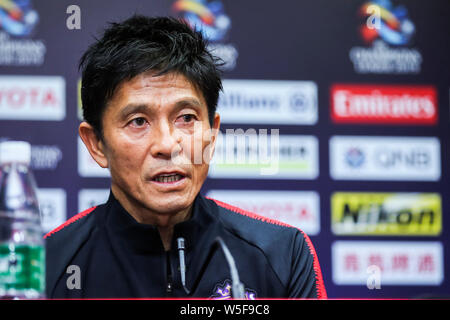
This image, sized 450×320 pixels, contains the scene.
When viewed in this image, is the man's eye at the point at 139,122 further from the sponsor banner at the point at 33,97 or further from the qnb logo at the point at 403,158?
the qnb logo at the point at 403,158

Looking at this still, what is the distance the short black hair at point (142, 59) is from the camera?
1291 millimetres

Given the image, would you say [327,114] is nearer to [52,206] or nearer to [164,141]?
[52,206]

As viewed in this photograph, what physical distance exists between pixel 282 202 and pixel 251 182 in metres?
0.13

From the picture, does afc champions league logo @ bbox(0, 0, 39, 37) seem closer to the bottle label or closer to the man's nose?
the man's nose

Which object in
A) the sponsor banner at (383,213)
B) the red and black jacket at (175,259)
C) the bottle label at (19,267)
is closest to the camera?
the bottle label at (19,267)

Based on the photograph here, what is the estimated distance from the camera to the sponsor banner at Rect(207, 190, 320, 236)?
7.66ft

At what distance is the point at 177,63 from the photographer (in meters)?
1.30

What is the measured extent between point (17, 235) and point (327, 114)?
1647 mm

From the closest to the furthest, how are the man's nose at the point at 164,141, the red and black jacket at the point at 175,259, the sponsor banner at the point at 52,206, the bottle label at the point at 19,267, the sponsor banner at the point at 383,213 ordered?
the bottle label at the point at 19,267 < the man's nose at the point at 164,141 < the red and black jacket at the point at 175,259 < the sponsor banner at the point at 52,206 < the sponsor banner at the point at 383,213

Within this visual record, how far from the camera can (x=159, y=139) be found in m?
1.23

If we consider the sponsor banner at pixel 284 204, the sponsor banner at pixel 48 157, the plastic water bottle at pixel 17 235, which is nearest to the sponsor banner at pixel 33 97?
the sponsor banner at pixel 48 157

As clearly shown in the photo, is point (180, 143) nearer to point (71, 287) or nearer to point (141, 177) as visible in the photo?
point (141, 177)

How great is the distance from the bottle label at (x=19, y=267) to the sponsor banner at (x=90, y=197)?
146 centimetres
